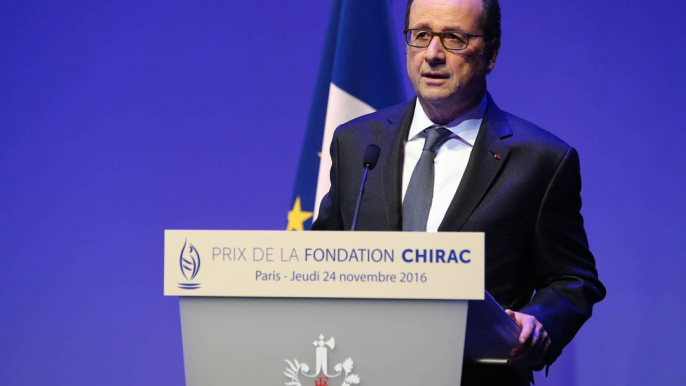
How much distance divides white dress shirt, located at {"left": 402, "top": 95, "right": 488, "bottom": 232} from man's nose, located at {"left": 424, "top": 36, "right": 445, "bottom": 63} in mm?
164

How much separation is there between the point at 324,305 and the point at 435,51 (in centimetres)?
96

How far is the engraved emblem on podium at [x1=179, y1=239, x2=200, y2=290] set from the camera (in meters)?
1.42

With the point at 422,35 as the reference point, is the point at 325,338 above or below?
below

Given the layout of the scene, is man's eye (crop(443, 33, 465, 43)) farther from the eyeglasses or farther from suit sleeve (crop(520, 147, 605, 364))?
suit sleeve (crop(520, 147, 605, 364))

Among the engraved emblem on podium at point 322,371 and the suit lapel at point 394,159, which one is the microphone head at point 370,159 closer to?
the suit lapel at point 394,159

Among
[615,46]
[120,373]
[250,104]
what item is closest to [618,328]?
[615,46]

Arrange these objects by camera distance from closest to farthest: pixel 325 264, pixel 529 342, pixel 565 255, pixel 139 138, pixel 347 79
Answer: pixel 325 264 < pixel 529 342 < pixel 565 255 < pixel 347 79 < pixel 139 138

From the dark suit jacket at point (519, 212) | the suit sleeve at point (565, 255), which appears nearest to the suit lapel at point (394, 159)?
the dark suit jacket at point (519, 212)

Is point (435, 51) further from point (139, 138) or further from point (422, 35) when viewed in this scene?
point (139, 138)

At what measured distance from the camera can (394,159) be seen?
2168mm

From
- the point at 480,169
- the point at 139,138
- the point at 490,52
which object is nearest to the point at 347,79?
the point at 139,138

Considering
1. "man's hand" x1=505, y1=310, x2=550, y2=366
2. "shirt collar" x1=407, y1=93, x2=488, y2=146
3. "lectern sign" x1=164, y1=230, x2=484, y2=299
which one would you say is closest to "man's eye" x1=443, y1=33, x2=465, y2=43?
"shirt collar" x1=407, y1=93, x2=488, y2=146

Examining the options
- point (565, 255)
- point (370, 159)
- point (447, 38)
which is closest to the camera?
point (370, 159)

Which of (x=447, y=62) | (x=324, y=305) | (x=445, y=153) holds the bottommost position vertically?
(x=324, y=305)
